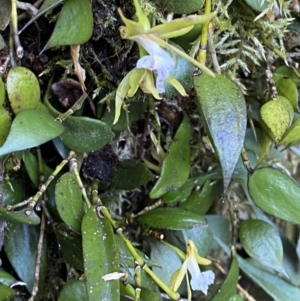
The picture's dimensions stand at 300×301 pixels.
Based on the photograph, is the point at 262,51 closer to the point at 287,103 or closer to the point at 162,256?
the point at 287,103

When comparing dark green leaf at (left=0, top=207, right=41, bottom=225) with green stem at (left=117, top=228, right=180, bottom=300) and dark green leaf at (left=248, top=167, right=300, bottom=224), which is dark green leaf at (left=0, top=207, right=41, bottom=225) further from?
dark green leaf at (left=248, top=167, right=300, bottom=224)

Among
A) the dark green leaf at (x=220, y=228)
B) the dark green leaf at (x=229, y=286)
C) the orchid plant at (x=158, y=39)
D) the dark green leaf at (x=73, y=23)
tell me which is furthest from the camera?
the dark green leaf at (x=220, y=228)

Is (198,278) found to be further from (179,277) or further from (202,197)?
(202,197)

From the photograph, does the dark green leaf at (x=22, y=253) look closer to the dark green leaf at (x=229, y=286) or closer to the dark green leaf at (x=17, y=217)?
the dark green leaf at (x=17, y=217)

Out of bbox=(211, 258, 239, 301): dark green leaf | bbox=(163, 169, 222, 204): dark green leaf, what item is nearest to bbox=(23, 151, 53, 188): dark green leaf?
bbox=(163, 169, 222, 204): dark green leaf

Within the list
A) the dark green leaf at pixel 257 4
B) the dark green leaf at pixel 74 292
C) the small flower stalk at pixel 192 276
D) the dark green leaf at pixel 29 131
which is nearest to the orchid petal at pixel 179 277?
the small flower stalk at pixel 192 276
